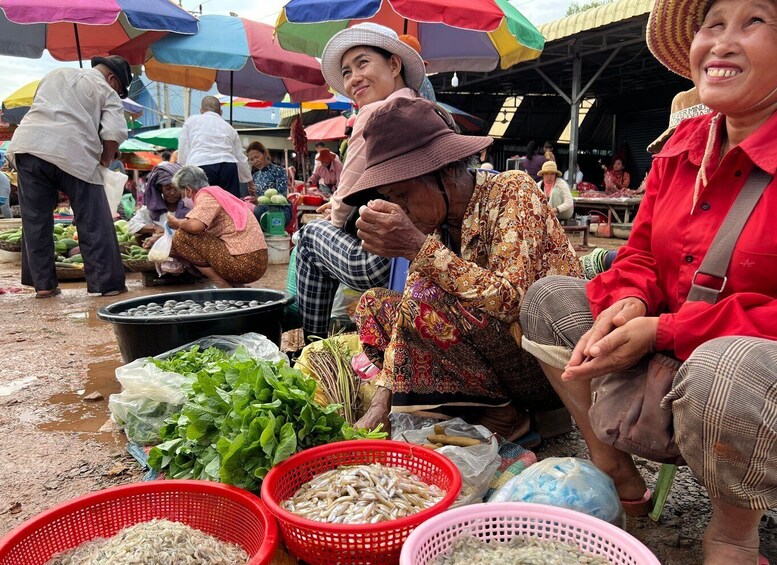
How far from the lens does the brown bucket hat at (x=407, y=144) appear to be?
1827 millimetres

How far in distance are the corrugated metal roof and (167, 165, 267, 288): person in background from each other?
695 centimetres

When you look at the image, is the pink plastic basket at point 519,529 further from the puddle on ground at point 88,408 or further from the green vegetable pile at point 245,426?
the puddle on ground at point 88,408

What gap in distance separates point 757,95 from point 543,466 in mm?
993

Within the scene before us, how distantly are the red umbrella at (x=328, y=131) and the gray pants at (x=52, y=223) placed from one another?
25.3 feet

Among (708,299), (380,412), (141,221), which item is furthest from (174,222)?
(708,299)

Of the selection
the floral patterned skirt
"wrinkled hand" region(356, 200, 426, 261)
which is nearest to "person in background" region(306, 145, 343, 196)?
the floral patterned skirt

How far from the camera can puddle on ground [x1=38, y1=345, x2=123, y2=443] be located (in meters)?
2.38

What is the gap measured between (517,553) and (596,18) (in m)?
10.1

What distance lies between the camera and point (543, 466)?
4.72 ft

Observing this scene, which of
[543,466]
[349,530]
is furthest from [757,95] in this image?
[349,530]

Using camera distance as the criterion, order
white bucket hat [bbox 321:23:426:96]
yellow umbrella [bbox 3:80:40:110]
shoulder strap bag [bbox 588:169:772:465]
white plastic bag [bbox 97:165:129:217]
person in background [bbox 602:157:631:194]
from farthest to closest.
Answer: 1. person in background [bbox 602:157:631:194]
2. yellow umbrella [bbox 3:80:40:110]
3. white plastic bag [bbox 97:165:129:217]
4. white bucket hat [bbox 321:23:426:96]
5. shoulder strap bag [bbox 588:169:772:465]

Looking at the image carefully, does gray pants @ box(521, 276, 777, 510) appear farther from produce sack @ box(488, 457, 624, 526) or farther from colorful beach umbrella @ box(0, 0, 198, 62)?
colorful beach umbrella @ box(0, 0, 198, 62)

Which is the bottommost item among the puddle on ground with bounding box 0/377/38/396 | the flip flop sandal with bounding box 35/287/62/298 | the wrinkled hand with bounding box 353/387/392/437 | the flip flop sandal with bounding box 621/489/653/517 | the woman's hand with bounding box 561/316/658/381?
the flip flop sandal with bounding box 35/287/62/298

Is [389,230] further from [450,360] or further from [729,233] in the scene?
[729,233]
